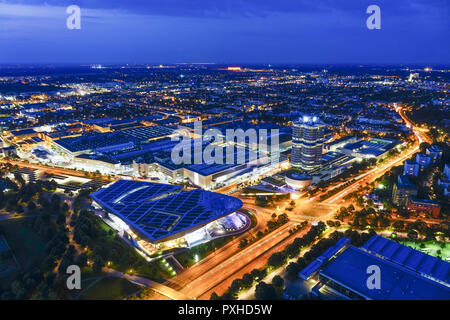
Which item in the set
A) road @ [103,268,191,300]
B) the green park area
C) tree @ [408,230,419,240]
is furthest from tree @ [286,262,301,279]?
tree @ [408,230,419,240]

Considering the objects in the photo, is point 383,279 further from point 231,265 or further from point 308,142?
point 308,142

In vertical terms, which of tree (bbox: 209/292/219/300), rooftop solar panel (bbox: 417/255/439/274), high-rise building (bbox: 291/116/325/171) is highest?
high-rise building (bbox: 291/116/325/171)

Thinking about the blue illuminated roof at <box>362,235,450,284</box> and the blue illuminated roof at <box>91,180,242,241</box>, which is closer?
the blue illuminated roof at <box>362,235,450,284</box>

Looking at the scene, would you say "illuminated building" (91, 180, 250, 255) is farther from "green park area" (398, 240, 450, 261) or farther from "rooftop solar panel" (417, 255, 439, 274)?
"green park area" (398, 240, 450, 261)

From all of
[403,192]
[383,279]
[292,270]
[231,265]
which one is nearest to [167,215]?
[231,265]
